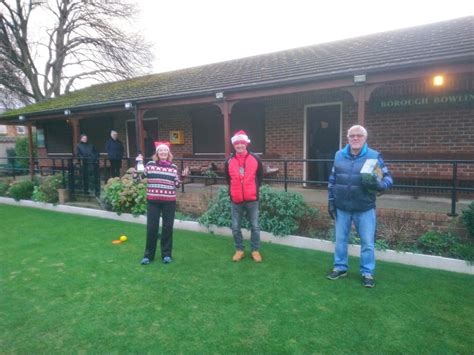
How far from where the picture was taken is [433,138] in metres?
6.63

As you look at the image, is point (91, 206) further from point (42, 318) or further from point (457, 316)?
point (457, 316)

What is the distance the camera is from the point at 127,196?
22.7 ft

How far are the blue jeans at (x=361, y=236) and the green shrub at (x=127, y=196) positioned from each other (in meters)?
4.39

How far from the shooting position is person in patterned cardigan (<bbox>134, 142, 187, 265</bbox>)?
161 inches

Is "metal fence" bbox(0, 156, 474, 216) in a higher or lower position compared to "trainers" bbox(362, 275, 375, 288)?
higher

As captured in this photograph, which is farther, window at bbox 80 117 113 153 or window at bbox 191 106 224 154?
window at bbox 80 117 113 153

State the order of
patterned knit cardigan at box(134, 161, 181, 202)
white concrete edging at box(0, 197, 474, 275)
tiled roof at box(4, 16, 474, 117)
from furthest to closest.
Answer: tiled roof at box(4, 16, 474, 117) → patterned knit cardigan at box(134, 161, 181, 202) → white concrete edging at box(0, 197, 474, 275)

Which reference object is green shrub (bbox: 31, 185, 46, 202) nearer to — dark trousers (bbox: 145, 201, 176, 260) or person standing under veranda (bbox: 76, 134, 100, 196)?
person standing under veranda (bbox: 76, 134, 100, 196)

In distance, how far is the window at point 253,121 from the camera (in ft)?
28.2

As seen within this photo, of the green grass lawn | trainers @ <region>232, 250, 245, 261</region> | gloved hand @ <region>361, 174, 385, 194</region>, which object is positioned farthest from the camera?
trainers @ <region>232, 250, 245, 261</region>

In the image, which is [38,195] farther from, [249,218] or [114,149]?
[249,218]

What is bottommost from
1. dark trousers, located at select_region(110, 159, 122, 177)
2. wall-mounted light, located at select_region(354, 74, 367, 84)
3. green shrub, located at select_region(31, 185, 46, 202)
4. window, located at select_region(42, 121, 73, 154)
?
green shrub, located at select_region(31, 185, 46, 202)

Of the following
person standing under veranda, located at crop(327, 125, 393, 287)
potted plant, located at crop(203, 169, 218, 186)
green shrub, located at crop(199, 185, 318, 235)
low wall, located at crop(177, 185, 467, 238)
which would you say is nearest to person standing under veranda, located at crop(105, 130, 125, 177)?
potted plant, located at crop(203, 169, 218, 186)

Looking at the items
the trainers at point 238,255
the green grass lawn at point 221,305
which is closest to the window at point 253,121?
the green grass lawn at point 221,305
